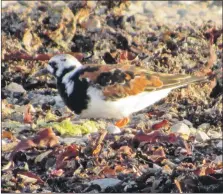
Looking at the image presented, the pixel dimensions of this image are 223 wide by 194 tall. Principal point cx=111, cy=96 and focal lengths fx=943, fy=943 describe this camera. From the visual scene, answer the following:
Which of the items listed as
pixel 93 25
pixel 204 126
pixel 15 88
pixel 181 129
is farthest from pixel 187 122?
pixel 93 25

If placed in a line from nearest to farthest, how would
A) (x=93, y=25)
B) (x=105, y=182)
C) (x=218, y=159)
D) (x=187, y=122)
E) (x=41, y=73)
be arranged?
(x=105, y=182) < (x=218, y=159) < (x=187, y=122) < (x=41, y=73) < (x=93, y=25)

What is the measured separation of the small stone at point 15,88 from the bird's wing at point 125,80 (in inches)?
26.5

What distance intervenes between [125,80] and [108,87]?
15 cm

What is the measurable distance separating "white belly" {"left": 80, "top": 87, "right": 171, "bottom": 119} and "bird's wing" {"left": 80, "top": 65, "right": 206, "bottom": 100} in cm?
3

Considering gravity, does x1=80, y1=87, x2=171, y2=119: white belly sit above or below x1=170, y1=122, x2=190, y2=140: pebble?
above

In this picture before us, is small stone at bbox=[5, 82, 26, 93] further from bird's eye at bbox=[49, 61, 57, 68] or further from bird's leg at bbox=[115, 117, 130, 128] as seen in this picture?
bird's leg at bbox=[115, 117, 130, 128]

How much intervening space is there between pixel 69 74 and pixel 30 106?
1.01 ft

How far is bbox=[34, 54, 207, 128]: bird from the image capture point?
5.30 meters

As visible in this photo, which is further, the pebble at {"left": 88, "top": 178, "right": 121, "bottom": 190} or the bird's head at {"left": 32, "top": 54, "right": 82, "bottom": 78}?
the bird's head at {"left": 32, "top": 54, "right": 82, "bottom": 78}

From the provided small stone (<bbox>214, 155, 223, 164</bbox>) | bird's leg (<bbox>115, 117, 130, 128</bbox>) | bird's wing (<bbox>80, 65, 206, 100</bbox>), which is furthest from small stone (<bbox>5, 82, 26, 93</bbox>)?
small stone (<bbox>214, 155, 223, 164</bbox>)

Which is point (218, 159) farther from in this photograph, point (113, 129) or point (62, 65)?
point (62, 65)

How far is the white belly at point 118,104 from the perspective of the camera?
5.30m

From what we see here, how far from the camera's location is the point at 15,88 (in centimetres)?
591

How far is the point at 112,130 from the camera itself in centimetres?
523
